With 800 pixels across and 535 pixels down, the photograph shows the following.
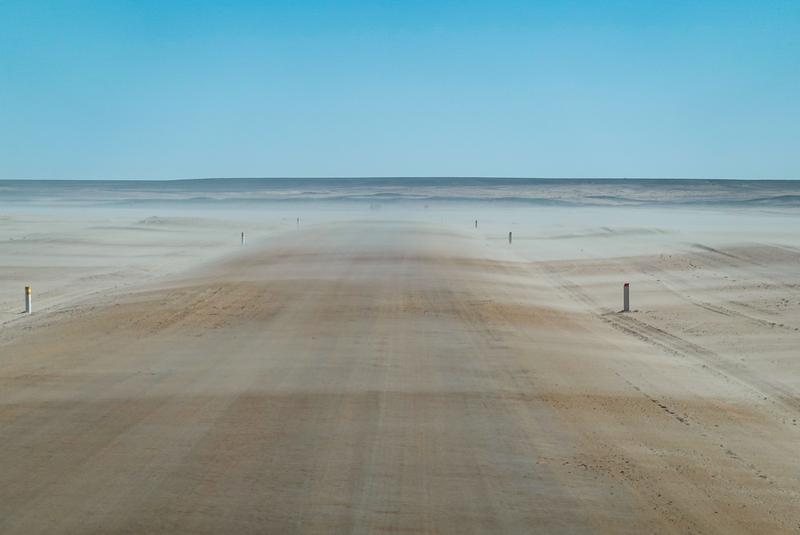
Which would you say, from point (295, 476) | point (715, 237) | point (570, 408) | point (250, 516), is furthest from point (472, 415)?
point (715, 237)

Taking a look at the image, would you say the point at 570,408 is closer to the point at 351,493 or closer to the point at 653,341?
the point at 351,493

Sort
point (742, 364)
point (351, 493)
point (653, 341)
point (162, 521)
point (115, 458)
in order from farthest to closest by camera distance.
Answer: point (653, 341), point (742, 364), point (115, 458), point (351, 493), point (162, 521)

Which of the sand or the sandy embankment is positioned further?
the sandy embankment

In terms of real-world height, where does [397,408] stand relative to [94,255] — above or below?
above

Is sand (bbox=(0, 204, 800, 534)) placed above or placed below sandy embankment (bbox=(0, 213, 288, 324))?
above

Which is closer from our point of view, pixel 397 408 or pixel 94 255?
pixel 397 408

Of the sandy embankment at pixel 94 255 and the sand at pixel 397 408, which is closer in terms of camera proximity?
the sand at pixel 397 408

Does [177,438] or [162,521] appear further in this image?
[177,438]

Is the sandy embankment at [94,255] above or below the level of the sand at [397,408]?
below
